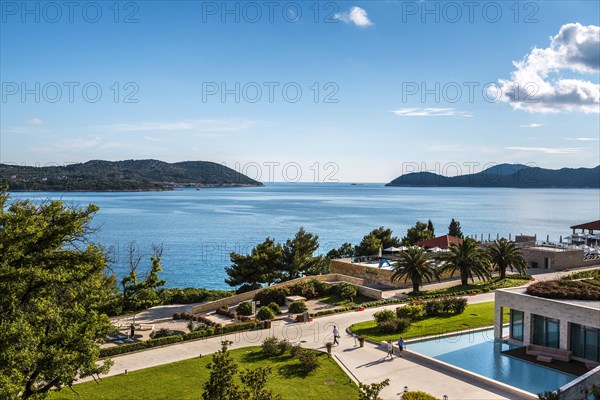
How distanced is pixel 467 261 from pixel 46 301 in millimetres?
36171

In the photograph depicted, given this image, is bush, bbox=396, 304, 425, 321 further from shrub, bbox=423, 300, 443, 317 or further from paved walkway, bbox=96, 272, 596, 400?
paved walkway, bbox=96, 272, 596, 400

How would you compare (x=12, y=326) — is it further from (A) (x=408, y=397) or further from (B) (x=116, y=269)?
(B) (x=116, y=269)

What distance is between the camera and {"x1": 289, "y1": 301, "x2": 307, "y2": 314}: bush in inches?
1510

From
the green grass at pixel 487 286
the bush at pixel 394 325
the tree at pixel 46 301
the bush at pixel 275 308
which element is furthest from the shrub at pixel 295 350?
the green grass at pixel 487 286

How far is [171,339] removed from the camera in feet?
100

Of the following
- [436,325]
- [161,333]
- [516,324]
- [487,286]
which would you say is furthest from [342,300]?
[516,324]

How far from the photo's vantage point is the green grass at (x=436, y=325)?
3062cm

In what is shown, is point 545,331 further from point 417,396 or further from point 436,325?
point 417,396

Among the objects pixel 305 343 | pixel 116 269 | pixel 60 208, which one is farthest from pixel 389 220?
pixel 60 208

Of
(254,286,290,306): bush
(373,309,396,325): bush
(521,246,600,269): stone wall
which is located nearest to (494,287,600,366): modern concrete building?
(373,309,396,325): bush

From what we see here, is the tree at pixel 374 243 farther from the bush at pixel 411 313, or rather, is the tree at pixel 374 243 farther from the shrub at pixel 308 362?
the shrub at pixel 308 362

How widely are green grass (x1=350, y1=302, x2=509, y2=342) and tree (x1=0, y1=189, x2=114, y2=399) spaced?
17046 mm

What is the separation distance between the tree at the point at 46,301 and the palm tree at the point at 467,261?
108 ft

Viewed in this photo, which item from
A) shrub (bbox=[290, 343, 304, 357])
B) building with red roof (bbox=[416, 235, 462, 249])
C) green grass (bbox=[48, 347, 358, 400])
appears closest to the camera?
green grass (bbox=[48, 347, 358, 400])
